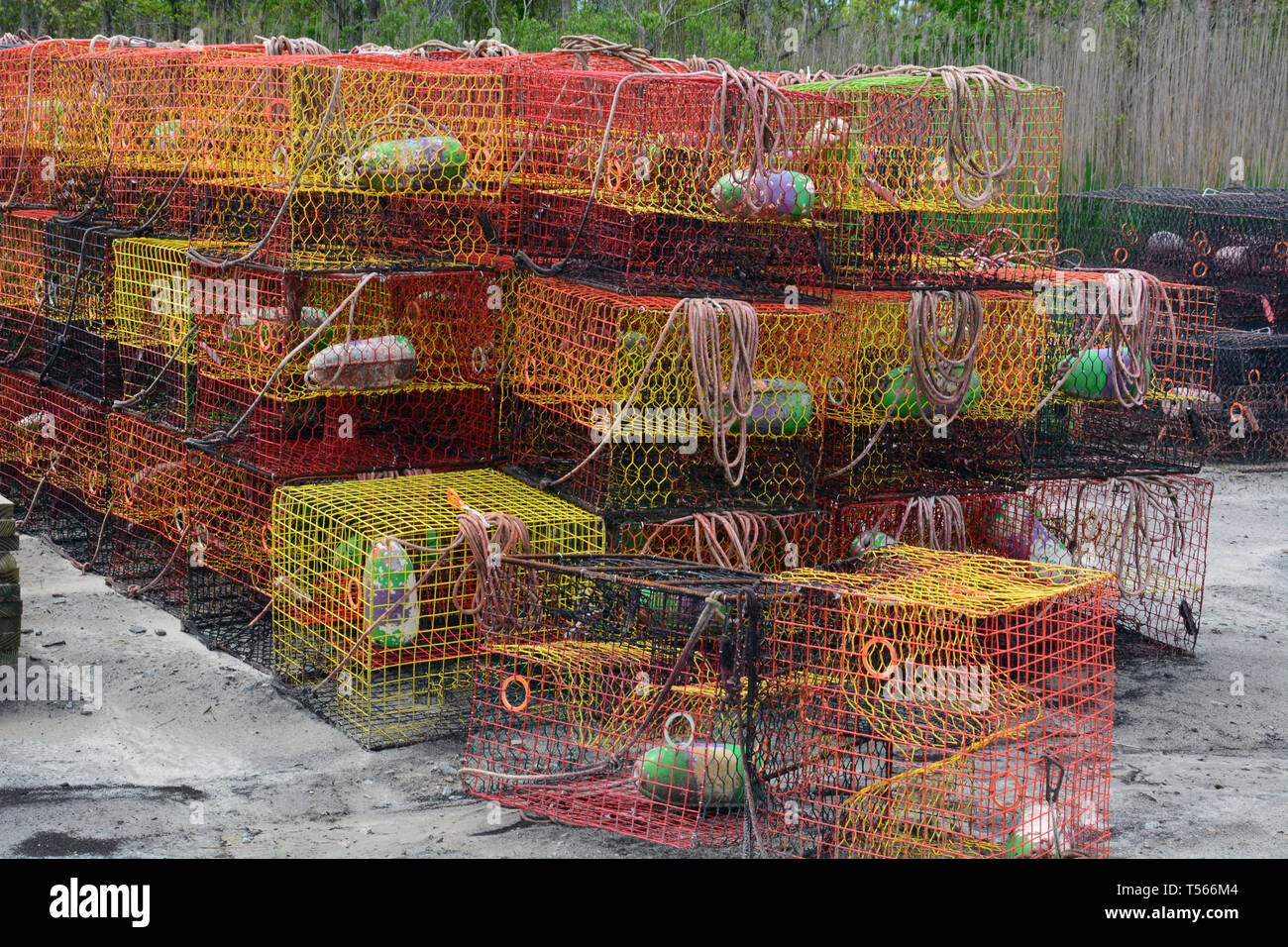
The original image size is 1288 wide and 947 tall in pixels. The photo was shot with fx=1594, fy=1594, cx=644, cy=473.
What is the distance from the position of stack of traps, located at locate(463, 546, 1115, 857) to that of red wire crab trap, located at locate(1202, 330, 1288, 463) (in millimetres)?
6960

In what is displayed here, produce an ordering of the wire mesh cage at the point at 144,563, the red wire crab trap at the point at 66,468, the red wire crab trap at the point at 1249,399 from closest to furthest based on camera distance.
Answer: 1. the wire mesh cage at the point at 144,563
2. the red wire crab trap at the point at 66,468
3. the red wire crab trap at the point at 1249,399

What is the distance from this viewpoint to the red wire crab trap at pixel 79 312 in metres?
8.24

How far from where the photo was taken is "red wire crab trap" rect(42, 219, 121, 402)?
824cm

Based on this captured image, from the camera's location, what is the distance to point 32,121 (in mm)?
8961

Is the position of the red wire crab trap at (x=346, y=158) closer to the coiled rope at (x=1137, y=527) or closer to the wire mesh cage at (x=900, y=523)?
the wire mesh cage at (x=900, y=523)

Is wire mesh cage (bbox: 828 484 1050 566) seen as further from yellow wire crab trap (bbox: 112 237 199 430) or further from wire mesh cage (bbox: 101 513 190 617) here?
wire mesh cage (bbox: 101 513 190 617)

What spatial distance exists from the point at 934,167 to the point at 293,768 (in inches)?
141

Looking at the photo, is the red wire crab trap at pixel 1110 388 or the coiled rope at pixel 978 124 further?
the red wire crab trap at pixel 1110 388

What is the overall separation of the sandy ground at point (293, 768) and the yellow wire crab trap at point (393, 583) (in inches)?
7.1

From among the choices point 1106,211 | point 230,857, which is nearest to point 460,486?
point 230,857

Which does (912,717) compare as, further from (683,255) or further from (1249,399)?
(1249,399)

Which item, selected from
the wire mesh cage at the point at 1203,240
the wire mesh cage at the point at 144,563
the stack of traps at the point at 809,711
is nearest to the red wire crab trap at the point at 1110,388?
the stack of traps at the point at 809,711

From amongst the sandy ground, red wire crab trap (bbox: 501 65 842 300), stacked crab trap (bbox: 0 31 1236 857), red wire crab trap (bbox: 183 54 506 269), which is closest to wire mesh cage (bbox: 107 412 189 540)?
stacked crab trap (bbox: 0 31 1236 857)

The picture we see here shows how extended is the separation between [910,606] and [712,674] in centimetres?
76
